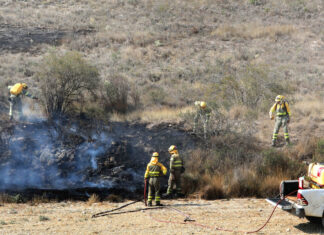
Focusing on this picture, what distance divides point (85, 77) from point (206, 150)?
5726 mm

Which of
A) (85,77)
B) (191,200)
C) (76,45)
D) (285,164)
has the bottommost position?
(191,200)

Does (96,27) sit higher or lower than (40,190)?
higher

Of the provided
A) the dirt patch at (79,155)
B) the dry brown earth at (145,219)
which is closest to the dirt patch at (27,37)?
the dirt patch at (79,155)

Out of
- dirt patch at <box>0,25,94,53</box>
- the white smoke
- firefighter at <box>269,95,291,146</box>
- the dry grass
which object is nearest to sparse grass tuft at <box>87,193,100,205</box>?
the white smoke

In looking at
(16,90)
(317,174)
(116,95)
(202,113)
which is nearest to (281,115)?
(202,113)

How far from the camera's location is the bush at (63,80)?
14273 millimetres

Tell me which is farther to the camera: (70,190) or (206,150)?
(206,150)

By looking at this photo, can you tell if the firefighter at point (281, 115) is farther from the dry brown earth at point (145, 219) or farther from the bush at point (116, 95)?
the bush at point (116, 95)

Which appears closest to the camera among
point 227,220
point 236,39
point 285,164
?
point 227,220

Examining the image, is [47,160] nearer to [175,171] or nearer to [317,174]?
[175,171]

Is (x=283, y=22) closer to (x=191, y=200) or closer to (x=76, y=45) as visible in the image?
(x=76, y=45)

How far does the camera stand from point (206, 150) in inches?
502

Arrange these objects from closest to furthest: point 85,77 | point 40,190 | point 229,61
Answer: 1. point 40,190
2. point 85,77
3. point 229,61

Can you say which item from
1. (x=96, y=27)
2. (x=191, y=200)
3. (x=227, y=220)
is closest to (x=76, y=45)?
(x=96, y=27)
